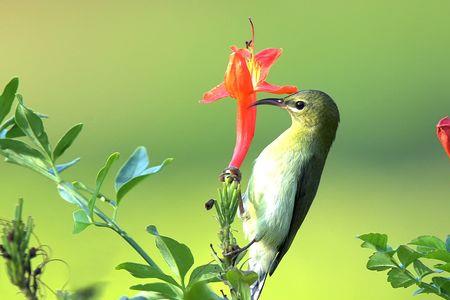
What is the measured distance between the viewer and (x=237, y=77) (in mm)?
999

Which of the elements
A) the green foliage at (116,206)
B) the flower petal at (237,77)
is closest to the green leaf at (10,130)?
the green foliage at (116,206)

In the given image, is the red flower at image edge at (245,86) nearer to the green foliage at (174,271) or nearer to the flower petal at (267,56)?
the flower petal at (267,56)

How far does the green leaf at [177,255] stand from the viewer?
79 centimetres

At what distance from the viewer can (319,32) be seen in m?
7.53

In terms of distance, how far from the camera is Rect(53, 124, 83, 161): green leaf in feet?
2.88

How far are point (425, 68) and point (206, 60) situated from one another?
1605 mm

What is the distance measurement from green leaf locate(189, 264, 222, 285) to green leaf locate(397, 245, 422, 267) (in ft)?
0.63

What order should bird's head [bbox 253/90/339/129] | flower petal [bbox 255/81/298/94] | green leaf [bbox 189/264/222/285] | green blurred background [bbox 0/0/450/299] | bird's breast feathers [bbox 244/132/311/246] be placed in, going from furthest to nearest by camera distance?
green blurred background [bbox 0/0/450/299]
bird's head [bbox 253/90/339/129]
bird's breast feathers [bbox 244/132/311/246]
flower petal [bbox 255/81/298/94]
green leaf [bbox 189/264/222/285]

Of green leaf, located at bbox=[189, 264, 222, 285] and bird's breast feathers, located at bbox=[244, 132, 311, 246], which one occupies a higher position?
bird's breast feathers, located at bbox=[244, 132, 311, 246]

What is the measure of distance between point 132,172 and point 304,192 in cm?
60

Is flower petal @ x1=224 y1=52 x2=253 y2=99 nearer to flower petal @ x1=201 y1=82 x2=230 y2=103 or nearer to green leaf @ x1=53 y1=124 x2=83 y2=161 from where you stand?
flower petal @ x1=201 y1=82 x2=230 y2=103

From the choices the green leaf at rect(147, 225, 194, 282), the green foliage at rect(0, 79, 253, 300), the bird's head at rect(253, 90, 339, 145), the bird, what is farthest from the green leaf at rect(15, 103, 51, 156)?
the bird's head at rect(253, 90, 339, 145)

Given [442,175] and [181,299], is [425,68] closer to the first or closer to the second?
[442,175]

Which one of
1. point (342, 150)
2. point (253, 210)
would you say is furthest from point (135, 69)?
point (253, 210)
